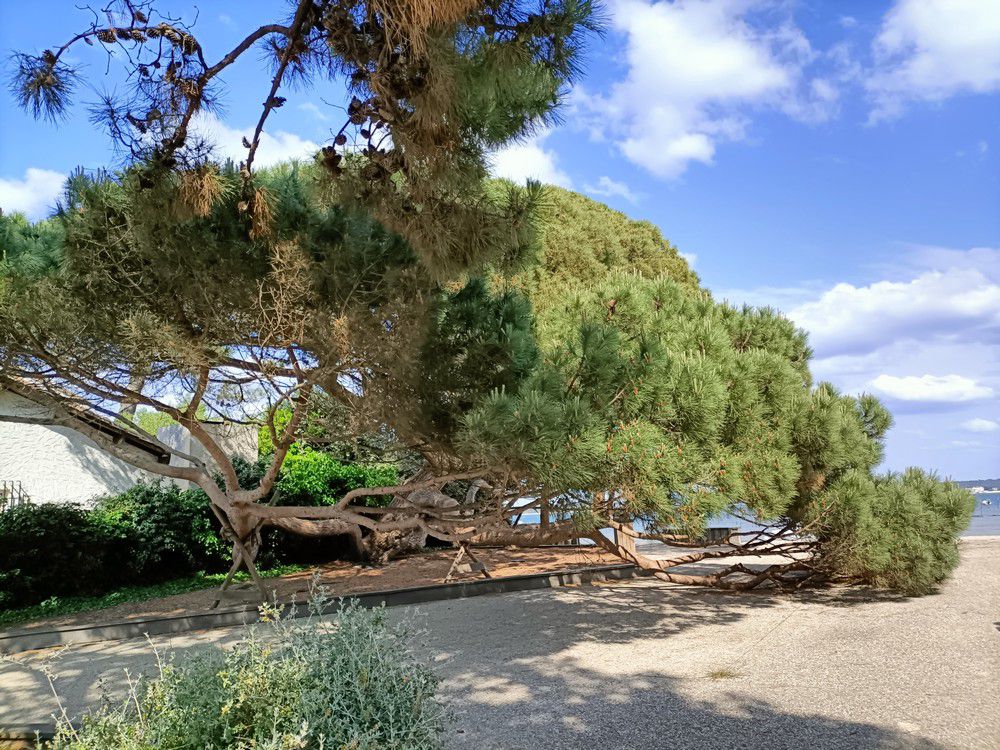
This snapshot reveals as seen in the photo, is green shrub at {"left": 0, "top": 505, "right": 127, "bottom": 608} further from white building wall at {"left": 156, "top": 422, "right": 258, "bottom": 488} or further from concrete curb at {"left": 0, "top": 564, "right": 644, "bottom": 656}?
white building wall at {"left": 156, "top": 422, "right": 258, "bottom": 488}

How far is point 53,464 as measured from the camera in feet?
37.5

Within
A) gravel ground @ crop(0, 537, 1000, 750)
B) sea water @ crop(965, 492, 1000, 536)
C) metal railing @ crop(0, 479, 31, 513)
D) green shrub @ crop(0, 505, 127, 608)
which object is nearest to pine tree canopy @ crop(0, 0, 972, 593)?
gravel ground @ crop(0, 537, 1000, 750)

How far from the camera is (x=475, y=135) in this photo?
4.49 m

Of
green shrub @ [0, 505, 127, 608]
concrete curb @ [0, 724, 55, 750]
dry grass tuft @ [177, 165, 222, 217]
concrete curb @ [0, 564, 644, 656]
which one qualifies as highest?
dry grass tuft @ [177, 165, 222, 217]

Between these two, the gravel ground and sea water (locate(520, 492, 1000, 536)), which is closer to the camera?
the gravel ground

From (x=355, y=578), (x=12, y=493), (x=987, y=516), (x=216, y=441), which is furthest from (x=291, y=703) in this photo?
(x=987, y=516)

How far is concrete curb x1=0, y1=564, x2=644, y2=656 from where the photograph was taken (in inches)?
254

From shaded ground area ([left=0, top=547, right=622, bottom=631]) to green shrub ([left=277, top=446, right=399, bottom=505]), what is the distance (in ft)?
3.43

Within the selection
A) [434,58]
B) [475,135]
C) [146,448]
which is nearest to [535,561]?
[146,448]

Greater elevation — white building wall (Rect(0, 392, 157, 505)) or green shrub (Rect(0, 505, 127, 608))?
white building wall (Rect(0, 392, 157, 505))

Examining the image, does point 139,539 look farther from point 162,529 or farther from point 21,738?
point 21,738

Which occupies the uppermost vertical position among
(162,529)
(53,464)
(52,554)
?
(53,464)

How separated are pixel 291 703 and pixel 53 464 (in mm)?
10995

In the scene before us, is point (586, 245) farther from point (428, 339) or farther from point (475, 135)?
point (475, 135)
